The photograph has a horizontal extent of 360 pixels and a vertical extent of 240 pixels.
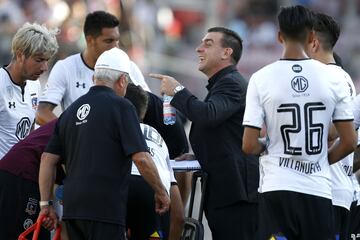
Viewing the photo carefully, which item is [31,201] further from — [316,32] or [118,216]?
[316,32]

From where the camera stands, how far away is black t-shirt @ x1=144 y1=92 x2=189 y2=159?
8.21 meters

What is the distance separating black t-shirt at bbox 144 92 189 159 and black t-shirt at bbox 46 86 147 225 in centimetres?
182

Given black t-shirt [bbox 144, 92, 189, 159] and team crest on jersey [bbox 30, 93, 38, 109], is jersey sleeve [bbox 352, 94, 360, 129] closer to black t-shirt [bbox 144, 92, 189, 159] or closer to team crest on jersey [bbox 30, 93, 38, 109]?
black t-shirt [bbox 144, 92, 189, 159]

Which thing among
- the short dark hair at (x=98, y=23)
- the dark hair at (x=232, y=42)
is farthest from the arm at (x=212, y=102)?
the short dark hair at (x=98, y=23)

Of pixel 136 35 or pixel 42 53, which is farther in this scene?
pixel 136 35

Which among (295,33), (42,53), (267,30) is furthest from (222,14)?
(295,33)

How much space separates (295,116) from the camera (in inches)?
239

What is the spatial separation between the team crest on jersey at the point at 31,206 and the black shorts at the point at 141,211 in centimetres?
66

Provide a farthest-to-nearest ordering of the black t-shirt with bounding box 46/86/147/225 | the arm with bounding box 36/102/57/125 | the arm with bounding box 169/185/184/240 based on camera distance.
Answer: the arm with bounding box 36/102/57/125 < the arm with bounding box 169/185/184/240 < the black t-shirt with bounding box 46/86/147/225

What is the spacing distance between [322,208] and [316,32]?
131cm

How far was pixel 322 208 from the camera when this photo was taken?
6.13 metres

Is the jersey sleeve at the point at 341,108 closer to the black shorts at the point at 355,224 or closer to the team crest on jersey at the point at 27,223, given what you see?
the black shorts at the point at 355,224

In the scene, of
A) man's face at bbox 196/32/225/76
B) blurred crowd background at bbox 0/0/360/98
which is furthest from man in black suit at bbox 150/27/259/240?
blurred crowd background at bbox 0/0/360/98

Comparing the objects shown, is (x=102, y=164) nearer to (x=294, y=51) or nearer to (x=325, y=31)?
(x=294, y=51)
